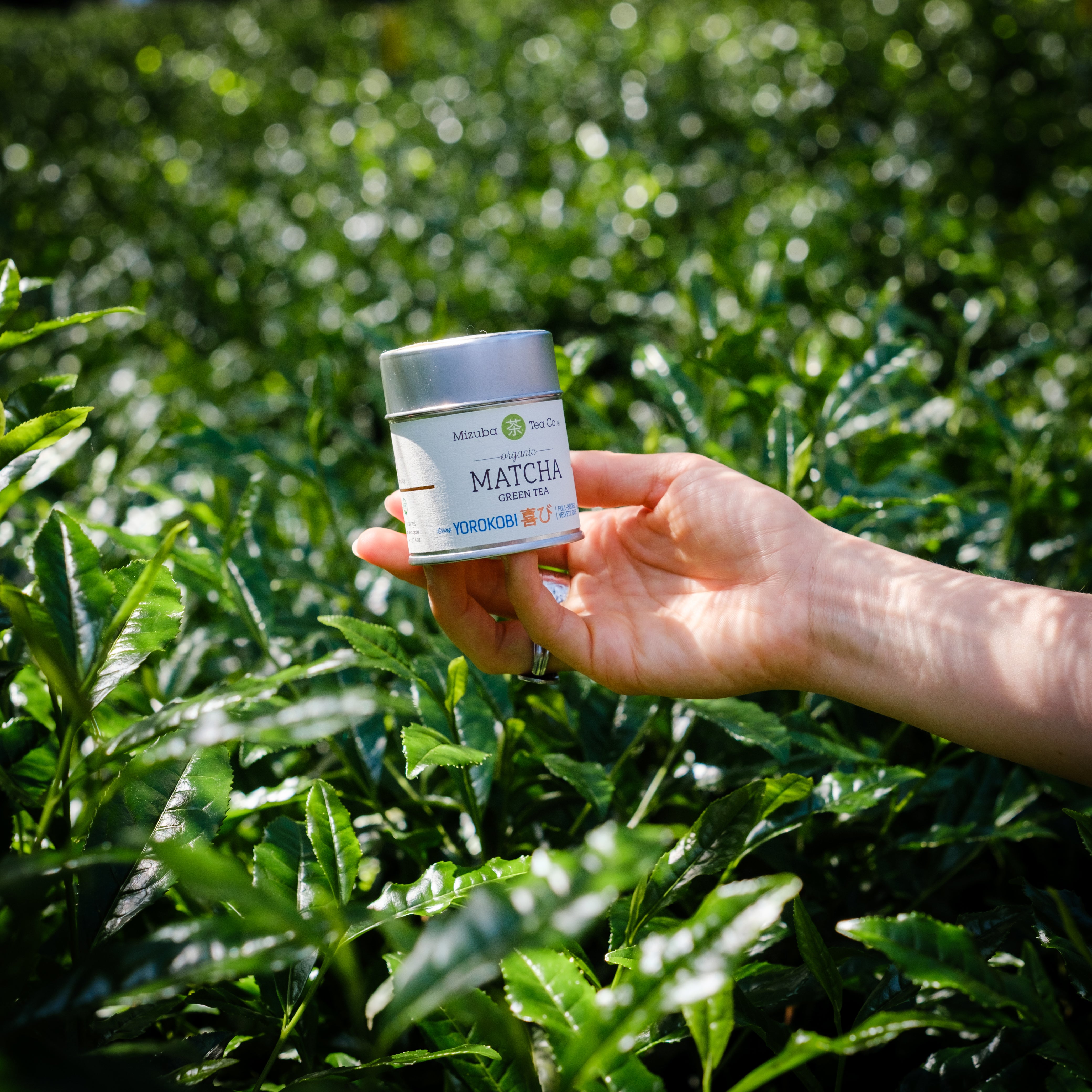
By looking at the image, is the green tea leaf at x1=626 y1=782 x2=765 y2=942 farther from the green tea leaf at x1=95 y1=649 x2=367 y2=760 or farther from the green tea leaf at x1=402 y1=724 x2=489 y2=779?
the green tea leaf at x1=95 y1=649 x2=367 y2=760

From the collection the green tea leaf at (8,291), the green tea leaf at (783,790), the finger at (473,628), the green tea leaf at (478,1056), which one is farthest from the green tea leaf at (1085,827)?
the green tea leaf at (8,291)

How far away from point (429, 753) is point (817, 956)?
17.5 inches

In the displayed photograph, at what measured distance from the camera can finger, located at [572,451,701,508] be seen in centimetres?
134

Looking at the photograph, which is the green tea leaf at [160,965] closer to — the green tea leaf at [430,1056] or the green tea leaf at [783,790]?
the green tea leaf at [430,1056]

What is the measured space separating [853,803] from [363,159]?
3772 millimetres

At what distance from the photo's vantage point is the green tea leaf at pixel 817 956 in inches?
33.2

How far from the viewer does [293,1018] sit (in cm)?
82

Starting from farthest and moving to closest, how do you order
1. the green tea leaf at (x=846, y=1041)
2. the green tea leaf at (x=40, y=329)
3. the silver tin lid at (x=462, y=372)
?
the silver tin lid at (x=462, y=372), the green tea leaf at (x=40, y=329), the green tea leaf at (x=846, y=1041)

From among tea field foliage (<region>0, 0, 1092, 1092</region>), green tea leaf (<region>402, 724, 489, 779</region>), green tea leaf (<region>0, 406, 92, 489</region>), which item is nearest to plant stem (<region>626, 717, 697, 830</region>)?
tea field foliage (<region>0, 0, 1092, 1092</region>)

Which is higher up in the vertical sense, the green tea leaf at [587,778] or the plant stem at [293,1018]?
Answer: the green tea leaf at [587,778]

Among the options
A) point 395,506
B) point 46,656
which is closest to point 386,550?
point 395,506

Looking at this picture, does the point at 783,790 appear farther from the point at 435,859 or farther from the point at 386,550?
the point at 386,550

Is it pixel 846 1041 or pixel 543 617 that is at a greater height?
pixel 543 617

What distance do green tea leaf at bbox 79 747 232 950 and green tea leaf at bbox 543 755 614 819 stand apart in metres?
0.40
